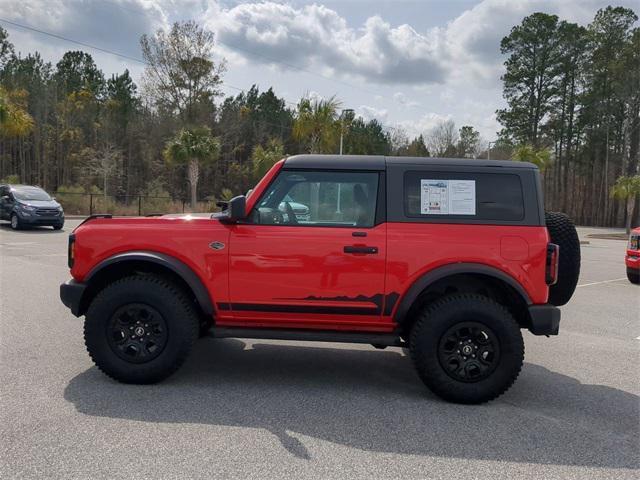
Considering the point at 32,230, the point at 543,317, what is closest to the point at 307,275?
the point at 543,317

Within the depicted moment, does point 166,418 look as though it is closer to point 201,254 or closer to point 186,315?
point 186,315

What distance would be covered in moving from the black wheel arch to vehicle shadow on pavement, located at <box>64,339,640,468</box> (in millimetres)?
672

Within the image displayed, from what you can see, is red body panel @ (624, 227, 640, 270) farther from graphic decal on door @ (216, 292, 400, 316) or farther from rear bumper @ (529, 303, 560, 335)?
graphic decal on door @ (216, 292, 400, 316)

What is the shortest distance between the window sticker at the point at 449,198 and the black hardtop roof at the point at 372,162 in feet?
0.59

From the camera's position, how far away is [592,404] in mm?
4363

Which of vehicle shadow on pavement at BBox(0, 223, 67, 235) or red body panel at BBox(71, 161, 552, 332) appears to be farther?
vehicle shadow on pavement at BBox(0, 223, 67, 235)

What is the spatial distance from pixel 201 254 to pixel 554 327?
114 inches

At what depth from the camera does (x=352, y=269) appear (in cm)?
431

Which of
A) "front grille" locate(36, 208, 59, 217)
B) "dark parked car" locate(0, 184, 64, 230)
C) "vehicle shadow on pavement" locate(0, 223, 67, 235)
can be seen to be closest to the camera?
"vehicle shadow on pavement" locate(0, 223, 67, 235)

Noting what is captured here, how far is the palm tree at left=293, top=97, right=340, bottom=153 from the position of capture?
31094 millimetres

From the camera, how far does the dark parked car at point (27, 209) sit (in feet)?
61.0

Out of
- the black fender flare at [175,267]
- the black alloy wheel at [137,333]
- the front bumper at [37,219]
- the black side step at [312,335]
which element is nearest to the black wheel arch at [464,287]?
the black side step at [312,335]

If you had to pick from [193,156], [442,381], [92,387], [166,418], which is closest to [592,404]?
[442,381]

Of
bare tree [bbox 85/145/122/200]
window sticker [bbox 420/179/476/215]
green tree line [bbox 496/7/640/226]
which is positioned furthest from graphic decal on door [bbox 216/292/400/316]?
green tree line [bbox 496/7/640/226]
